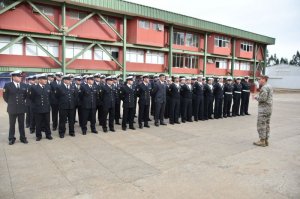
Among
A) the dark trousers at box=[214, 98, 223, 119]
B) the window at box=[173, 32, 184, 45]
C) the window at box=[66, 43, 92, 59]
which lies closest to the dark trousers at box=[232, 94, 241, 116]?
the dark trousers at box=[214, 98, 223, 119]

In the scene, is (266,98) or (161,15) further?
(161,15)

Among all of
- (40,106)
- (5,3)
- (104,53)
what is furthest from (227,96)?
(5,3)

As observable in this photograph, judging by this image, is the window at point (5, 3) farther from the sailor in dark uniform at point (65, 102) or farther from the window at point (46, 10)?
the sailor in dark uniform at point (65, 102)

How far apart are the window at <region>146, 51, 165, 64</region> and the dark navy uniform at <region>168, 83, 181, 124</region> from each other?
15416 millimetres

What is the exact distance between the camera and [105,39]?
21422 millimetres

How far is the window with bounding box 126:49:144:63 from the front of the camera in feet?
77.9

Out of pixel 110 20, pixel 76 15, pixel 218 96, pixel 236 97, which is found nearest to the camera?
pixel 218 96

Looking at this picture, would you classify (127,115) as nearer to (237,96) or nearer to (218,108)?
(218,108)

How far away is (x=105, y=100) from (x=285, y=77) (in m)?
53.9

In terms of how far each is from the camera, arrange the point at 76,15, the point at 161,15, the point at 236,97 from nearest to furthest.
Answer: the point at 236,97
the point at 76,15
the point at 161,15

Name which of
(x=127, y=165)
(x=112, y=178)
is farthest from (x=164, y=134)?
(x=112, y=178)

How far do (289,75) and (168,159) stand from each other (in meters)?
58.1

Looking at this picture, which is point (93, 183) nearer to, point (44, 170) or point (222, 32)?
point (44, 170)

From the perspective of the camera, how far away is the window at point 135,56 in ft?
77.9
